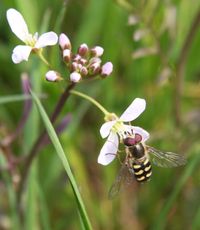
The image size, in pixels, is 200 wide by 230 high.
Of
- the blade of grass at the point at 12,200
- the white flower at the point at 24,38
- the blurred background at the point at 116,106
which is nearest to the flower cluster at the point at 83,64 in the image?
the white flower at the point at 24,38

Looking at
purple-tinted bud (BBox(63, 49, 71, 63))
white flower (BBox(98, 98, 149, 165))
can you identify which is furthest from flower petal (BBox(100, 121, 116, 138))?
purple-tinted bud (BBox(63, 49, 71, 63))

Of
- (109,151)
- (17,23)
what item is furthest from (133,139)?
(17,23)

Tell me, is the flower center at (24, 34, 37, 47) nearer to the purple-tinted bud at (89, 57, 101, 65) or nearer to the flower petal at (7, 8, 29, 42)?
the flower petal at (7, 8, 29, 42)

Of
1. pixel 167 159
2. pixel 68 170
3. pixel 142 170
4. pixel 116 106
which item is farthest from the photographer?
pixel 116 106

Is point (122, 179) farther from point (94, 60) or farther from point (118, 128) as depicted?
point (94, 60)

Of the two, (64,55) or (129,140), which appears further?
(129,140)

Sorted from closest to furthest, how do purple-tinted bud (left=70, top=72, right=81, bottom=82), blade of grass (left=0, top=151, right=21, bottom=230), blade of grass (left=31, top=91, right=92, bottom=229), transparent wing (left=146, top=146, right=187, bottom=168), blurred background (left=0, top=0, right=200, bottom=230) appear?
blade of grass (left=31, top=91, right=92, bottom=229), purple-tinted bud (left=70, top=72, right=81, bottom=82), transparent wing (left=146, top=146, right=187, bottom=168), blade of grass (left=0, top=151, right=21, bottom=230), blurred background (left=0, top=0, right=200, bottom=230)

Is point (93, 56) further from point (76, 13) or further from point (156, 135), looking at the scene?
point (76, 13)
